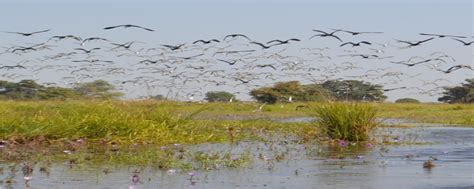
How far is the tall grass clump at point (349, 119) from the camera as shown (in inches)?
628

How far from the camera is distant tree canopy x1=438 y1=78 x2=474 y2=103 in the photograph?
53719 millimetres

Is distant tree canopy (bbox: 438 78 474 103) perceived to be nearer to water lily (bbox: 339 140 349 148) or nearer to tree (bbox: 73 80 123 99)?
tree (bbox: 73 80 123 99)

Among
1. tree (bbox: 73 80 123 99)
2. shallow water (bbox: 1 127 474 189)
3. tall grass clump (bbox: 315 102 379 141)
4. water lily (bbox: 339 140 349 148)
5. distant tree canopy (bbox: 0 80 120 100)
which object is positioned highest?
distant tree canopy (bbox: 0 80 120 100)

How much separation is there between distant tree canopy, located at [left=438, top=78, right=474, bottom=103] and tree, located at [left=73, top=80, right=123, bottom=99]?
106ft

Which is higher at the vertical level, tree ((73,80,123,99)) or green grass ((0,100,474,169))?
tree ((73,80,123,99))

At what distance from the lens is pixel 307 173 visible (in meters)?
10.7

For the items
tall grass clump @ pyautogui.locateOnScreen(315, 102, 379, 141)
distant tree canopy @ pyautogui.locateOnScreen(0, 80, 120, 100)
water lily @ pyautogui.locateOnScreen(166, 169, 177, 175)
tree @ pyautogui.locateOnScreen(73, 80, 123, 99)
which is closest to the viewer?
water lily @ pyautogui.locateOnScreen(166, 169, 177, 175)

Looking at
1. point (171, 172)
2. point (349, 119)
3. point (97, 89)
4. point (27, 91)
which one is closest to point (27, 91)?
point (27, 91)

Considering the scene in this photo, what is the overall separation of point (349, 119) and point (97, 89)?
11914 mm

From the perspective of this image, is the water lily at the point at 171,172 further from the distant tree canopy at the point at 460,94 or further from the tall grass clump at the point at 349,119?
the distant tree canopy at the point at 460,94

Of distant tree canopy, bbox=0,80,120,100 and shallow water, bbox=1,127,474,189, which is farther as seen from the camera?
distant tree canopy, bbox=0,80,120,100

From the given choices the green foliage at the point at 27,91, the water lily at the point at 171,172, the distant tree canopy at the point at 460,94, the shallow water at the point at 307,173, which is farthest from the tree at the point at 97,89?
the distant tree canopy at the point at 460,94

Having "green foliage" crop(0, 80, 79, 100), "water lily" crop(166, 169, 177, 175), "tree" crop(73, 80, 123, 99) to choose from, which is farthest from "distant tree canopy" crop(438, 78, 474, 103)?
"water lily" crop(166, 169, 177, 175)

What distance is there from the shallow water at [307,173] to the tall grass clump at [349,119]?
4.88 ft
